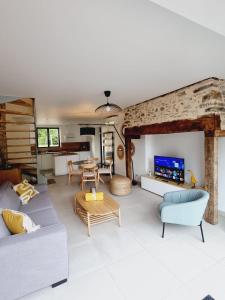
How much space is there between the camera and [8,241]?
1.72 m

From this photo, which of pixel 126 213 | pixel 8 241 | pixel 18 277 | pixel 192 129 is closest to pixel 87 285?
pixel 18 277

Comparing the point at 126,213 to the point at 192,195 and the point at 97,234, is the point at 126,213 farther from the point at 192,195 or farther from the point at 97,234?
the point at 192,195

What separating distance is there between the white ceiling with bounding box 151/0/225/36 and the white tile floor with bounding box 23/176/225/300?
2390mm

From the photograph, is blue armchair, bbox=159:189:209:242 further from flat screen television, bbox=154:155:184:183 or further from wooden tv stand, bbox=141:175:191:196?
flat screen television, bbox=154:155:184:183

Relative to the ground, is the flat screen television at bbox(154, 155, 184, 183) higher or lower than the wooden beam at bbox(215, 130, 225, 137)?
lower

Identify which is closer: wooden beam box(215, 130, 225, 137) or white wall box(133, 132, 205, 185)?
wooden beam box(215, 130, 225, 137)

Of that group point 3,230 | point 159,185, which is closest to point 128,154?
point 159,185

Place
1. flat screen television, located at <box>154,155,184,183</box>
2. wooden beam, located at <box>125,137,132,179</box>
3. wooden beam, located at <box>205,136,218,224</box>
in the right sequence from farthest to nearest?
wooden beam, located at <box>125,137,132,179</box> → flat screen television, located at <box>154,155,184,183</box> → wooden beam, located at <box>205,136,218,224</box>

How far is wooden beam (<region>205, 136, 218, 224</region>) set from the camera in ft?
9.94

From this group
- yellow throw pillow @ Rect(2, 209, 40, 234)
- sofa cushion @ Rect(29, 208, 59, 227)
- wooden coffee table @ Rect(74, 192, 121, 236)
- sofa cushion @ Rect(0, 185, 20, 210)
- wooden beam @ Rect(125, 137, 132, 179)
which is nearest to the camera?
yellow throw pillow @ Rect(2, 209, 40, 234)

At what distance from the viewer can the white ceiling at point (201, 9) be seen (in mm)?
986

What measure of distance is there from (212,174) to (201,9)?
8.87 ft

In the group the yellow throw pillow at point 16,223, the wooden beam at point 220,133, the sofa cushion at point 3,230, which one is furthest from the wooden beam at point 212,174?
the sofa cushion at point 3,230

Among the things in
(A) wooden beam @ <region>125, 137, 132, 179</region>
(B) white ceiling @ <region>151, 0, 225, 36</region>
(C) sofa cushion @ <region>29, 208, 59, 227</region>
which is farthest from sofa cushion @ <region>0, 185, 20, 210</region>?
(A) wooden beam @ <region>125, 137, 132, 179</region>
